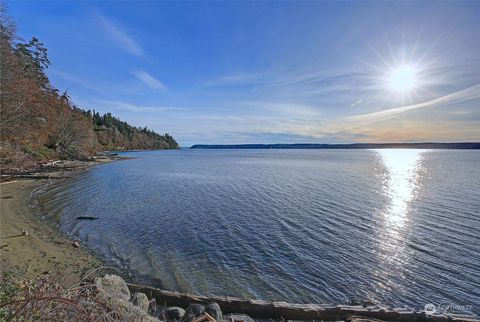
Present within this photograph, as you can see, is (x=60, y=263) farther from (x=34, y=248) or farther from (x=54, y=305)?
(x=54, y=305)

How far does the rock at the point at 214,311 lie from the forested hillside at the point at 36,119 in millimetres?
21019

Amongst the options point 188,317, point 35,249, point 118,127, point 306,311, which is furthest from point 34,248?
point 118,127

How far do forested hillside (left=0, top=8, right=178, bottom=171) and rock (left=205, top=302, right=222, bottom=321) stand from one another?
21.0 meters

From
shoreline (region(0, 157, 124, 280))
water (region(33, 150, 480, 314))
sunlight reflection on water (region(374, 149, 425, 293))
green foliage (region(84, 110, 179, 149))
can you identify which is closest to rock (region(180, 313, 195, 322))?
water (region(33, 150, 480, 314))

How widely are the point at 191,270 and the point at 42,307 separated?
25.6 feet

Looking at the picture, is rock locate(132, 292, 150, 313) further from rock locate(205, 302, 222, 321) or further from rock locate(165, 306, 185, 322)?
rock locate(205, 302, 222, 321)

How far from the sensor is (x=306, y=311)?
7.32 metres

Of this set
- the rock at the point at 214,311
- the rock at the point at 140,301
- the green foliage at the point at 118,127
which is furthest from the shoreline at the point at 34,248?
the green foliage at the point at 118,127

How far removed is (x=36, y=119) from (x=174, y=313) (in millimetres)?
29590

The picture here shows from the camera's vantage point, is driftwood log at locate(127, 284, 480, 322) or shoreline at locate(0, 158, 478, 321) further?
shoreline at locate(0, 158, 478, 321)

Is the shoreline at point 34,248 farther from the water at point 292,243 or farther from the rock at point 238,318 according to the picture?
the rock at point 238,318

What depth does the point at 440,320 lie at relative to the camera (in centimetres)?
692

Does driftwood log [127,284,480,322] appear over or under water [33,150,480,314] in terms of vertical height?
over

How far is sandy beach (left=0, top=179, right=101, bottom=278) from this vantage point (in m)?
10.0
